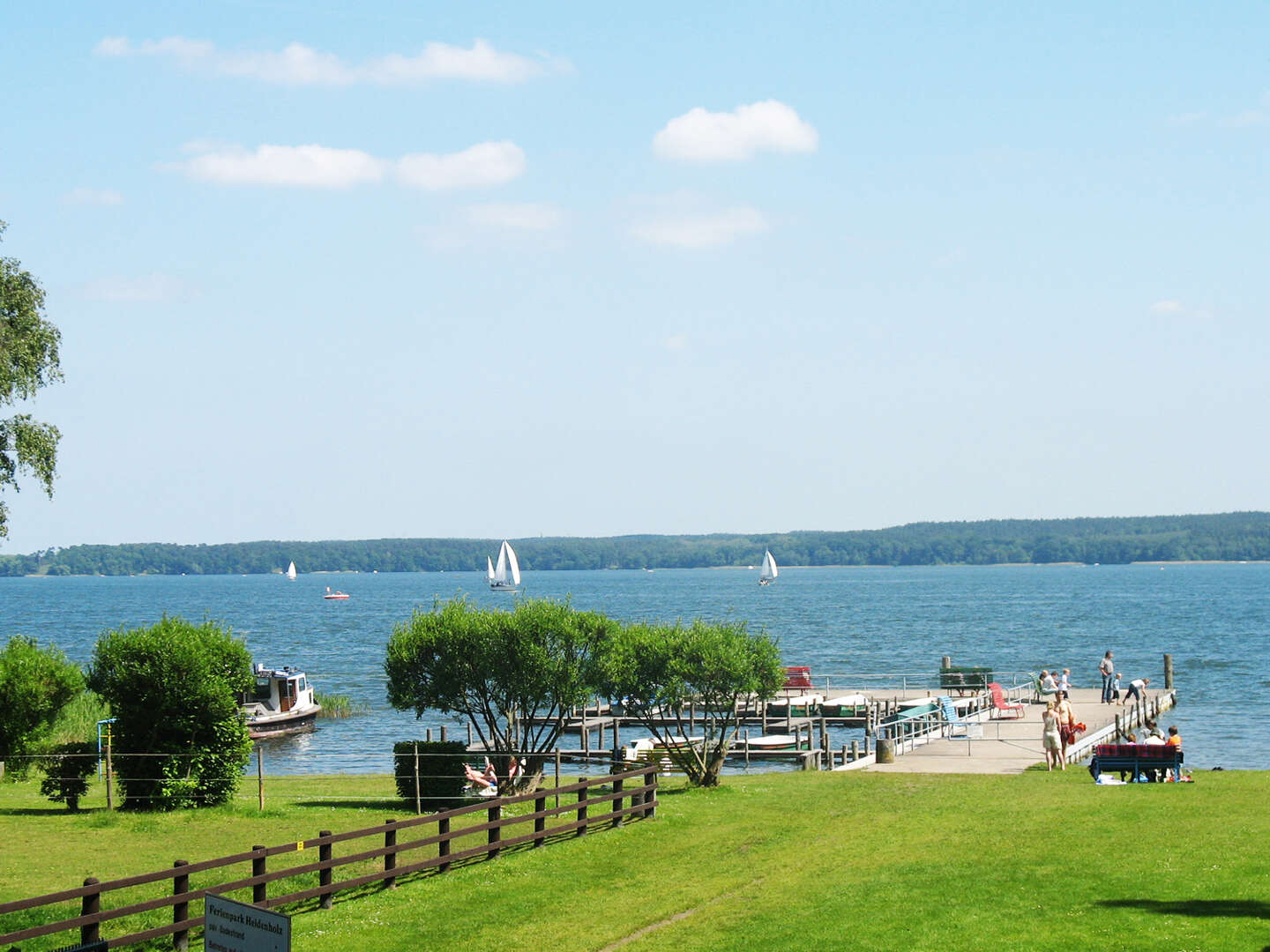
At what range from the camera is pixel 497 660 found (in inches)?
1284

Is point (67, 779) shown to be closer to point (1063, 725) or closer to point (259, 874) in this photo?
point (259, 874)

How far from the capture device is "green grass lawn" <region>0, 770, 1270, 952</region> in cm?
1611

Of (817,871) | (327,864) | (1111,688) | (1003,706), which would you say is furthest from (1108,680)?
(327,864)

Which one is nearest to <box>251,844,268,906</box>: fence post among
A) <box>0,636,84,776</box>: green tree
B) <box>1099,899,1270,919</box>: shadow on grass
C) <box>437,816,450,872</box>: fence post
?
<box>437,816,450,872</box>: fence post

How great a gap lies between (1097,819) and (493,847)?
1048 cm

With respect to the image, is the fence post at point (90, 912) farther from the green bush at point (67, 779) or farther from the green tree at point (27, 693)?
the green tree at point (27, 693)

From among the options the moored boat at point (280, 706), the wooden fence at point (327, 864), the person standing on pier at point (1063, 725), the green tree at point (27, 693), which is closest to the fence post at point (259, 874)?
the wooden fence at point (327, 864)

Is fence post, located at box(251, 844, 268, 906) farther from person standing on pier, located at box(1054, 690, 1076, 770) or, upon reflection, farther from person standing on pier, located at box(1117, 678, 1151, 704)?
person standing on pier, located at box(1117, 678, 1151, 704)

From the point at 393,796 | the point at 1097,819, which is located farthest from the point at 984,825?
the point at 393,796

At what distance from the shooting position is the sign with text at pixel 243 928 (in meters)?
8.47

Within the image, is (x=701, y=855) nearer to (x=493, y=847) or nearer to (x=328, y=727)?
(x=493, y=847)

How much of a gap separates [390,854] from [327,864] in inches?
61.5

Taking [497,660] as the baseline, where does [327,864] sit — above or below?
below

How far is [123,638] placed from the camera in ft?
99.2
